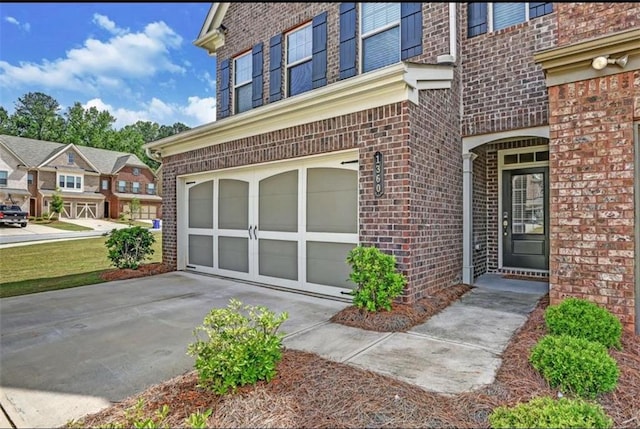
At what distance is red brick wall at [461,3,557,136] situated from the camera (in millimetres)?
5715

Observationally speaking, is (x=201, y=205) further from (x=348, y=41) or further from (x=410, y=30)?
(x=410, y=30)

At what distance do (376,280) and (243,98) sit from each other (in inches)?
271

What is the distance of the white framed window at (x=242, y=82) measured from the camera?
9422 millimetres

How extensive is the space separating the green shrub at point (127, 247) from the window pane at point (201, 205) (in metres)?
1.30

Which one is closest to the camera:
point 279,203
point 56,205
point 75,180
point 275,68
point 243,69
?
point 279,203

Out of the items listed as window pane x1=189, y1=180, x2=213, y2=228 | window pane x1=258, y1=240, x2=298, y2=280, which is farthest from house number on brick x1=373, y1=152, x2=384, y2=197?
window pane x1=189, y1=180, x2=213, y2=228

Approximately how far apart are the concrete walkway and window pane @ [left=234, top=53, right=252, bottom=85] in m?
5.97

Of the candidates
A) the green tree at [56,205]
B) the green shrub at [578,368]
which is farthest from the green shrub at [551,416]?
the green tree at [56,205]

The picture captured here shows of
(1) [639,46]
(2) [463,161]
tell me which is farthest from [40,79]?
(1) [639,46]

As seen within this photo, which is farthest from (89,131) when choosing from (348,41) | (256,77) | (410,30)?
(410,30)

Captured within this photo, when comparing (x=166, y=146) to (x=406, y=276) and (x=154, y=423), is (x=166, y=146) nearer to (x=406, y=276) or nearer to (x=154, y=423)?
(x=406, y=276)

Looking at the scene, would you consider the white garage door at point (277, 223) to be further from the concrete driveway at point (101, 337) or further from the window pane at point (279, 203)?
the concrete driveway at point (101, 337)

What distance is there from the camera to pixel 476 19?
6.45 m

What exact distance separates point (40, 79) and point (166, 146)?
272 cm
